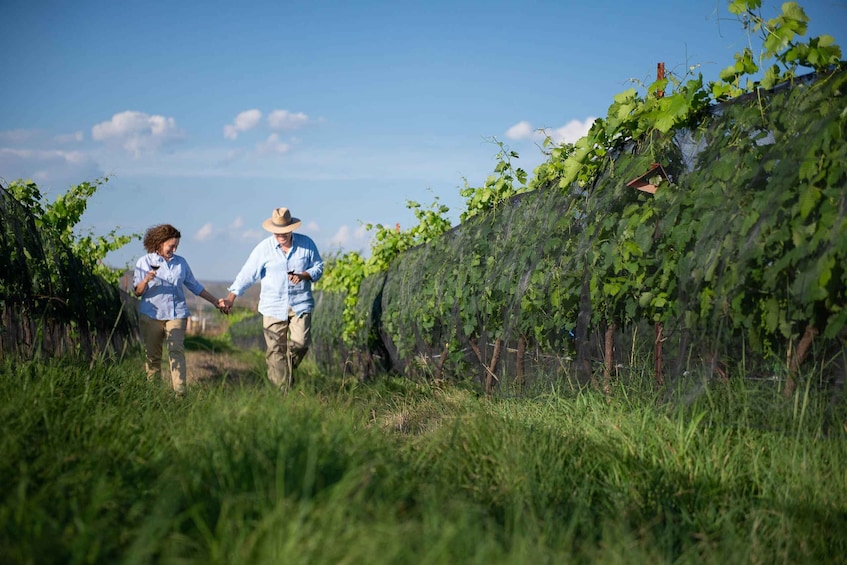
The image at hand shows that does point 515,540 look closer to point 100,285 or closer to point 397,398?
point 397,398

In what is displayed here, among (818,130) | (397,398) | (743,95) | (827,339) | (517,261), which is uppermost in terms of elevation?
(743,95)

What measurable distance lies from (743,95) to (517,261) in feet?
8.42

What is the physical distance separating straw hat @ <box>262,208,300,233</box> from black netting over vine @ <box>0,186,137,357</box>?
189 centimetres

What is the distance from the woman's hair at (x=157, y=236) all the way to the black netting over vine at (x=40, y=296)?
27.0 inches

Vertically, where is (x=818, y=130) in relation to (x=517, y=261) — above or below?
above

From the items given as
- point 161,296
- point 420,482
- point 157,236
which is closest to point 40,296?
point 161,296

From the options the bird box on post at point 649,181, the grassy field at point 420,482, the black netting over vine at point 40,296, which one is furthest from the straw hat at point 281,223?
the bird box on post at point 649,181

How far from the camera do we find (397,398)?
22.7 feet

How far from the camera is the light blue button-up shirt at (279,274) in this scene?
8320mm

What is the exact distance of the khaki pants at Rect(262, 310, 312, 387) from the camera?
8.36 m

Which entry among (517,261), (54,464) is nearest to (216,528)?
(54,464)

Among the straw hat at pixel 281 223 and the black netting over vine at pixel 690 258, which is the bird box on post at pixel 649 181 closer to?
the black netting over vine at pixel 690 258

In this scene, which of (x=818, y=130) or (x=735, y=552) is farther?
(x=818, y=130)

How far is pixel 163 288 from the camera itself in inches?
311
